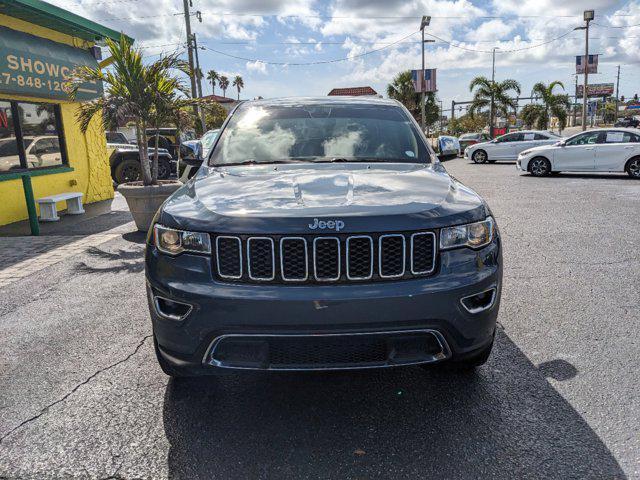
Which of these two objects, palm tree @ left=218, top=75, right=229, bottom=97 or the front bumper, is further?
palm tree @ left=218, top=75, right=229, bottom=97

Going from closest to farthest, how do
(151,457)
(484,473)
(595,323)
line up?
(484,473), (151,457), (595,323)

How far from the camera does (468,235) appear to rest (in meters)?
2.58

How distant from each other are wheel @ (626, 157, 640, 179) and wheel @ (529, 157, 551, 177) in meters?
2.23

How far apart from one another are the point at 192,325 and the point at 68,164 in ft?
34.6

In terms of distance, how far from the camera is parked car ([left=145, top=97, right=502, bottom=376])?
237 cm

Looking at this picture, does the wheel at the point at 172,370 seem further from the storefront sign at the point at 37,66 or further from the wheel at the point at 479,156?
the wheel at the point at 479,156

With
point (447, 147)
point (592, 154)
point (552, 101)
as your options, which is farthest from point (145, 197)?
point (552, 101)

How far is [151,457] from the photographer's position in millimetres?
2465

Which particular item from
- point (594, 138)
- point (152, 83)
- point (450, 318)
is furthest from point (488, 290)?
point (594, 138)

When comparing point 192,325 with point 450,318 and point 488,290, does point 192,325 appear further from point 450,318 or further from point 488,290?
point 488,290

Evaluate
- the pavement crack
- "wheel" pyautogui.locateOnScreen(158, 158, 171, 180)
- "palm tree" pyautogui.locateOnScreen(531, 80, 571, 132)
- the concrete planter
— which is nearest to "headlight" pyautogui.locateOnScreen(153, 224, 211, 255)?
the pavement crack

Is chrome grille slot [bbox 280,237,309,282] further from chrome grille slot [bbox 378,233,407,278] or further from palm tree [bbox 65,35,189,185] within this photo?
palm tree [bbox 65,35,189,185]

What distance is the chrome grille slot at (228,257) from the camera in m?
2.46

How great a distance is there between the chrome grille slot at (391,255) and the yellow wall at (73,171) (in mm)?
9056
